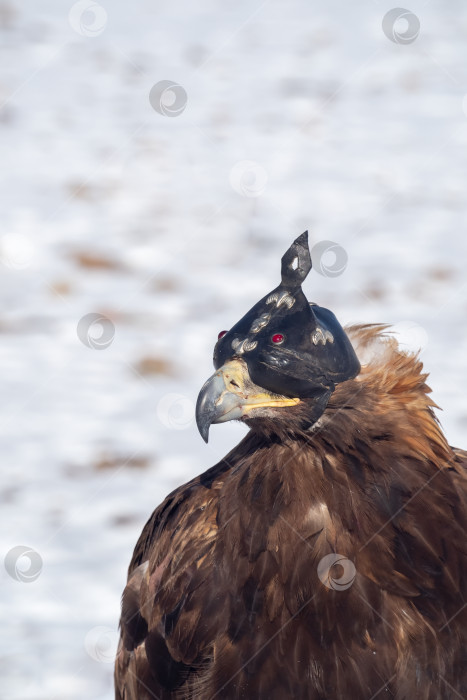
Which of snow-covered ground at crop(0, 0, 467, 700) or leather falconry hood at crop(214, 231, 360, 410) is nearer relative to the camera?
leather falconry hood at crop(214, 231, 360, 410)

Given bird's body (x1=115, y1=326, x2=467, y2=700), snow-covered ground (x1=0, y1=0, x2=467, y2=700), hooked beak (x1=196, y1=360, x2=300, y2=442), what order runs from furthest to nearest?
1. snow-covered ground (x1=0, y1=0, x2=467, y2=700)
2. bird's body (x1=115, y1=326, x2=467, y2=700)
3. hooked beak (x1=196, y1=360, x2=300, y2=442)

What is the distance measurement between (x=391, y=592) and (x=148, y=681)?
0.90 meters

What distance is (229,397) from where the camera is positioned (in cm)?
278

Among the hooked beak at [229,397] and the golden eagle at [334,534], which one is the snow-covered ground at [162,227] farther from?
the hooked beak at [229,397]

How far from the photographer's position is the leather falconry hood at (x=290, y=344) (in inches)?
109

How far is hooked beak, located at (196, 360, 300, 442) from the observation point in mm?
2768

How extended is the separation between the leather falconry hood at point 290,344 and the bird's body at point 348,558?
0.09 m

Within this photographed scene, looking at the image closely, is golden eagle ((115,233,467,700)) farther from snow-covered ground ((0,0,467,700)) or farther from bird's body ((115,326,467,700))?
snow-covered ground ((0,0,467,700))

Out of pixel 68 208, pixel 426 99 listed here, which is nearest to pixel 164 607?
pixel 68 208

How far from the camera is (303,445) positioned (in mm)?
2932

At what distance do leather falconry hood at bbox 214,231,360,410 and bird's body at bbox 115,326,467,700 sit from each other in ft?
0.28

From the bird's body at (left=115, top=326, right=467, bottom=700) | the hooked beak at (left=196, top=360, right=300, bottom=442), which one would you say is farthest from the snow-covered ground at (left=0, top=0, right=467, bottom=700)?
the hooked beak at (left=196, top=360, right=300, bottom=442)

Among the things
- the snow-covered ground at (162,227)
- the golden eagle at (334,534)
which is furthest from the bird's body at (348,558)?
the snow-covered ground at (162,227)

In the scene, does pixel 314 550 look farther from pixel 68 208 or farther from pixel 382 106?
pixel 382 106
